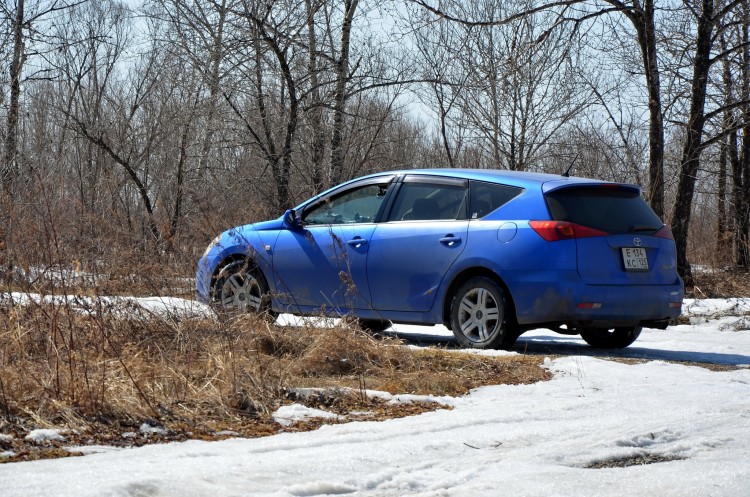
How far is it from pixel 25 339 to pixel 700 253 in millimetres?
16846

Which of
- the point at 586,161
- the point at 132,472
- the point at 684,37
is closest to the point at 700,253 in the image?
the point at 684,37

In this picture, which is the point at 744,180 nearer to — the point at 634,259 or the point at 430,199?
the point at 634,259

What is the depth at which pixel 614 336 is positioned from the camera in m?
9.49

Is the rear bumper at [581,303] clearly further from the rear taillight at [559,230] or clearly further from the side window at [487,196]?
the side window at [487,196]

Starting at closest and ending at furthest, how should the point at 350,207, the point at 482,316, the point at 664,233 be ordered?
the point at 482,316
the point at 664,233
the point at 350,207

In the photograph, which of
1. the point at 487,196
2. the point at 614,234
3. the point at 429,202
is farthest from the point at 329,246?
the point at 614,234

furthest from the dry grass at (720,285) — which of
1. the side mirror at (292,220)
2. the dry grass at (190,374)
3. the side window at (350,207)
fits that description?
the dry grass at (190,374)

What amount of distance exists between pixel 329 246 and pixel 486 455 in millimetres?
5085

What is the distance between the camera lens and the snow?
378cm

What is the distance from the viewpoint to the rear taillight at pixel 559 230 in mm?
8281

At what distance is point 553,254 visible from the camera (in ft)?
27.1

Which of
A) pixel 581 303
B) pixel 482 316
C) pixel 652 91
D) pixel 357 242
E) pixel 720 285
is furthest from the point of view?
pixel 720 285

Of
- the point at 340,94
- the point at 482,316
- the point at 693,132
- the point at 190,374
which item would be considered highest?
the point at 340,94

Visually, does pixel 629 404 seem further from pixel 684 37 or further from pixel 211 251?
pixel 684 37
